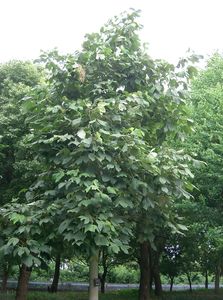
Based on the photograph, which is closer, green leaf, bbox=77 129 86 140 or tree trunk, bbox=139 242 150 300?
green leaf, bbox=77 129 86 140

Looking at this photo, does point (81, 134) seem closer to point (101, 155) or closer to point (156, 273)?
point (101, 155)

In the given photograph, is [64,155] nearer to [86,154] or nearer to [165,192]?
[86,154]

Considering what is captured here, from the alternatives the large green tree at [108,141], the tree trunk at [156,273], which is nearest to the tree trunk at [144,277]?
the tree trunk at [156,273]

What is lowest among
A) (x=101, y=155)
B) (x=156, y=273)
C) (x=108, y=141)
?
(x=156, y=273)

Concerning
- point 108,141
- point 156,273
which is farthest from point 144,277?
point 108,141

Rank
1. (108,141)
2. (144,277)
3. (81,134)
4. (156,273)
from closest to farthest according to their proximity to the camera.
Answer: (81,134), (108,141), (144,277), (156,273)

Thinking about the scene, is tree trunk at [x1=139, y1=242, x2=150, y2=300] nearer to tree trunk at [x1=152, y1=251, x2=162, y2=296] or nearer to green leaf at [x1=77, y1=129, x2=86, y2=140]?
tree trunk at [x1=152, y1=251, x2=162, y2=296]

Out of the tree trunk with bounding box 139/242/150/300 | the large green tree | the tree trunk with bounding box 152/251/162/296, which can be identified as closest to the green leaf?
the large green tree

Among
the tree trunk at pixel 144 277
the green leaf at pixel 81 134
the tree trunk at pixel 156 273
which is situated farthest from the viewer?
the tree trunk at pixel 156 273

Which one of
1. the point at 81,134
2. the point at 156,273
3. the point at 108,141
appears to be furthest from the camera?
the point at 156,273

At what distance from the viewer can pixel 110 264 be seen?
2866 cm

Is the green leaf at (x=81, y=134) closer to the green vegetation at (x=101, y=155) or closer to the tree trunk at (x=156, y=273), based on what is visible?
the green vegetation at (x=101, y=155)

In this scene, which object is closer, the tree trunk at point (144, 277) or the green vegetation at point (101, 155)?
the green vegetation at point (101, 155)

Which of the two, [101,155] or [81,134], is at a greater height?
[81,134]
